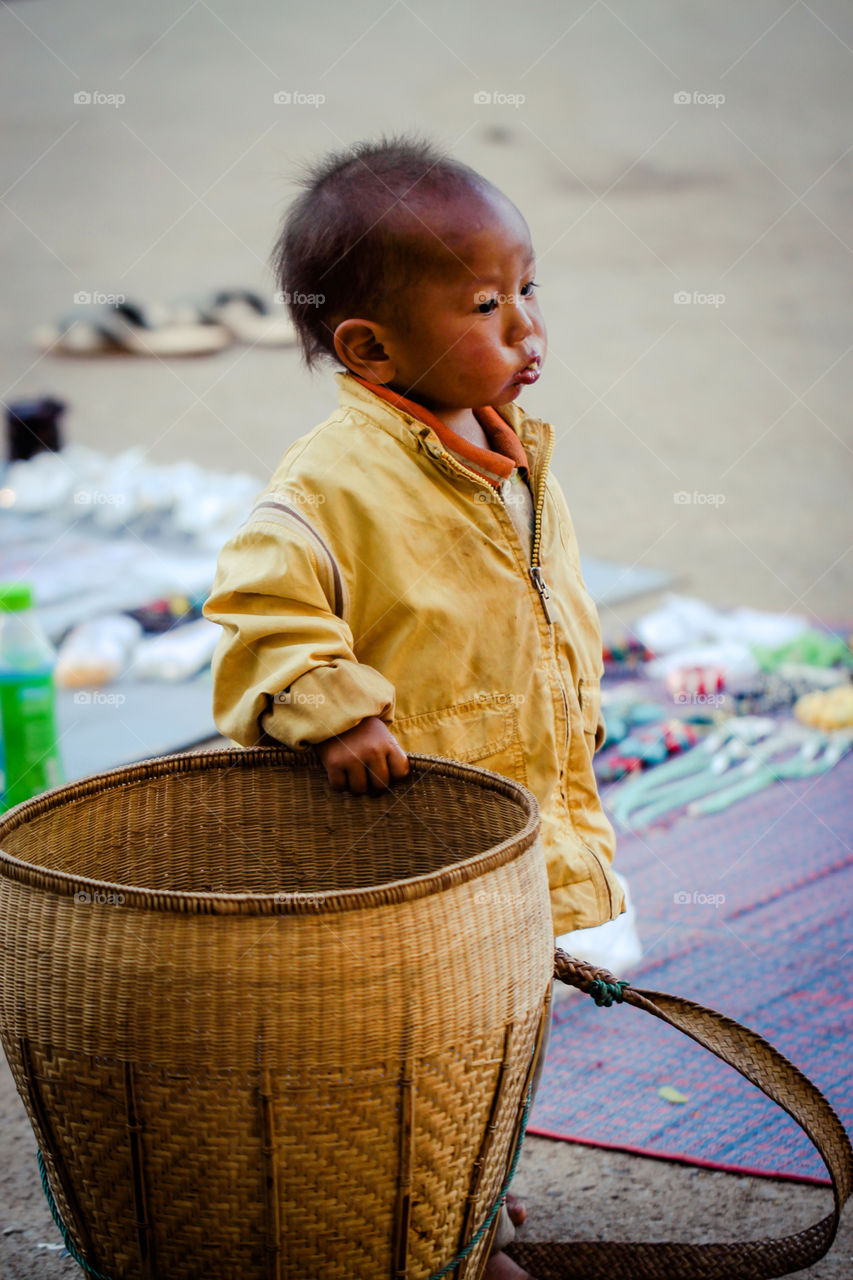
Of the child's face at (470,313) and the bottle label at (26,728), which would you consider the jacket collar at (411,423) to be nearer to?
the child's face at (470,313)

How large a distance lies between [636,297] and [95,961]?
21.2 ft

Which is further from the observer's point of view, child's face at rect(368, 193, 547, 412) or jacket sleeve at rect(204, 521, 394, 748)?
child's face at rect(368, 193, 547, 412)

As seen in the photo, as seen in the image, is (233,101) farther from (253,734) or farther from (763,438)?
(253,734)

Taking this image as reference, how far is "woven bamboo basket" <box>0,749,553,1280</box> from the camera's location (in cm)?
102

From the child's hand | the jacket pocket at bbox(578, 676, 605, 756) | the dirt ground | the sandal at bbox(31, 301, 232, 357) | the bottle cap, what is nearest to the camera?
the child's hand

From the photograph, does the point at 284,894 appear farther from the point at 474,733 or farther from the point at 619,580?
the point at 619,580

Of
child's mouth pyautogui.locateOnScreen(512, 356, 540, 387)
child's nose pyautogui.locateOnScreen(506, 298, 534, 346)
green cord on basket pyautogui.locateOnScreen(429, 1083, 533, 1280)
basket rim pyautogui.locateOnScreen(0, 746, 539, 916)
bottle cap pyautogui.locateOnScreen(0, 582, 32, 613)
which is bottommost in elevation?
green cord on basket pyautogui.locateOnScreen(429, 1083, 533, 1280)

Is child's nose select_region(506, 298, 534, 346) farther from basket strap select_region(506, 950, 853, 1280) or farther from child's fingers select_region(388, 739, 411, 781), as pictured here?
basket strap select_region(506, 950, 853, 1280)

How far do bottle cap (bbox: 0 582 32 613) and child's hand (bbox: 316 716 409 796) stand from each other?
1.32 m

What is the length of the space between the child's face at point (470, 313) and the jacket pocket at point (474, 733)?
1.14ft

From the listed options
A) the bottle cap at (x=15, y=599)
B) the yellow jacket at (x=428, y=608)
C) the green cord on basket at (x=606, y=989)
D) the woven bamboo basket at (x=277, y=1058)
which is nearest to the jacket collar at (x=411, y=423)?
the yellow jacket at (x=428, y=608)

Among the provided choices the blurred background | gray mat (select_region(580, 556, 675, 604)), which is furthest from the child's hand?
the blurred background

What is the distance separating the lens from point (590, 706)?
157 cm

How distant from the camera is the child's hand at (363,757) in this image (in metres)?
1.30
